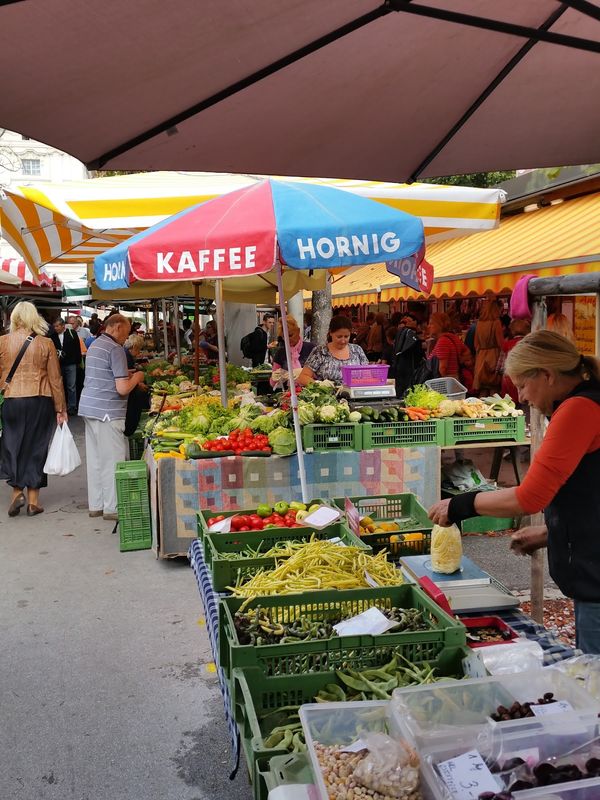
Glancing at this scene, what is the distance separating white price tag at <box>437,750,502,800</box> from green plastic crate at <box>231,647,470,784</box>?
765mm

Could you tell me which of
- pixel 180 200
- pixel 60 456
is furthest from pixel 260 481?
pixel 180 200

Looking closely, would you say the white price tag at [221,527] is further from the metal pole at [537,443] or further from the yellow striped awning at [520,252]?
the yellow striped awning at [520,252]

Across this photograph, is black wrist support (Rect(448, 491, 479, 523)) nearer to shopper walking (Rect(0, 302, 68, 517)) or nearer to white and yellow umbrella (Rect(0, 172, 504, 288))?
white and yellow umbrella (Rect(0, 172, 504, 288))

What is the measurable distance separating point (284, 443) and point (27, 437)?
3481 mm

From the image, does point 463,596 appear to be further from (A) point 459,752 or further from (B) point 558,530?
(A) point 459,752

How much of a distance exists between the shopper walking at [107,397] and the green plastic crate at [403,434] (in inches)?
102

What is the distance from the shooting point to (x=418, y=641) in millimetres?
2707

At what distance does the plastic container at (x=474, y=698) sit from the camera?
6.81ft

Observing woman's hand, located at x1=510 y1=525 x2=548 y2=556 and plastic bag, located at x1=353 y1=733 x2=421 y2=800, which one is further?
woman's hand, located at x1=510 y1=525 x2=548 y2=556

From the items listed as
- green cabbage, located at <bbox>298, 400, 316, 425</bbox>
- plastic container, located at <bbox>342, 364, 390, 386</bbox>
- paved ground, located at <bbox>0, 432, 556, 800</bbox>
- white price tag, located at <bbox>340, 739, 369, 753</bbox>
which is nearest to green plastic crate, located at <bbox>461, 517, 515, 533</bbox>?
paved ground, located at <bbox>0, 432, 556, 800</bbox>

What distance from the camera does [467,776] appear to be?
6.05 ft

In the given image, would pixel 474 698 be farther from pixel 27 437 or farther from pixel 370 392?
pixel 27 437

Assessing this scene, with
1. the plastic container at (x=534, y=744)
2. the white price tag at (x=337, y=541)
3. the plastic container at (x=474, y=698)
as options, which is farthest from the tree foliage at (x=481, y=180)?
the plastic container at (x=534, y=744)

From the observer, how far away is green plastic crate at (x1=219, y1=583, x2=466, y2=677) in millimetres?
2615
